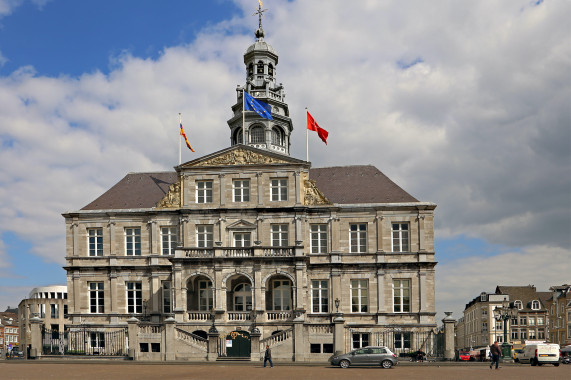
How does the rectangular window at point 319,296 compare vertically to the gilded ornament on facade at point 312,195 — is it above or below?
below

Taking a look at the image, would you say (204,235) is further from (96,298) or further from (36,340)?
(36,340)

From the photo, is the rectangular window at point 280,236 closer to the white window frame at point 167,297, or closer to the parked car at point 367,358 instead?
the white window frame at point 167,297

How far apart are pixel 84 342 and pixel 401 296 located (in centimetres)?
2533

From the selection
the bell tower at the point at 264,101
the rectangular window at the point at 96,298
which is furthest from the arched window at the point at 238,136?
the rectangular window at the point at 96,298

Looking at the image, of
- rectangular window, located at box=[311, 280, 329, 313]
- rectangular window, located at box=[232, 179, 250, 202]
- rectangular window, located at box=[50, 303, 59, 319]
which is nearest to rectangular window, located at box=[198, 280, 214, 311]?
rectangular window, located at box=[232, 179, 250, 202]

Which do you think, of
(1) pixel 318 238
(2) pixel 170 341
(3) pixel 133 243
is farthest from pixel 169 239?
(2) pixel 170 341

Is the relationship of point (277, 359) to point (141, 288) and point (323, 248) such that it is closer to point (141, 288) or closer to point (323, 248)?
point (323, 248)

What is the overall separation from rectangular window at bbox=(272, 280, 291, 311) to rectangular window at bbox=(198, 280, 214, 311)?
514 cm

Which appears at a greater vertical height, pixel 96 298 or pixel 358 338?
pixel 96 298

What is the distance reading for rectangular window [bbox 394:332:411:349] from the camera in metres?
52.9

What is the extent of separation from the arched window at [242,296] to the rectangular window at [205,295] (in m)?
2.04

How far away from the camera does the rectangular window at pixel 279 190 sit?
2148 inches

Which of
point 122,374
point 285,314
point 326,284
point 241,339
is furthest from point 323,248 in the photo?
point 122,374

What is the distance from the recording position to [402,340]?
173 feet
